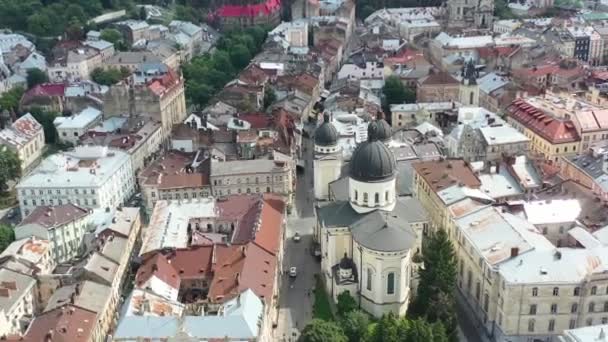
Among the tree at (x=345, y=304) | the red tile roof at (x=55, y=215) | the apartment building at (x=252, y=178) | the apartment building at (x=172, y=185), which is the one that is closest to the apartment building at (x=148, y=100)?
the apartment building at (x=172, y=185)

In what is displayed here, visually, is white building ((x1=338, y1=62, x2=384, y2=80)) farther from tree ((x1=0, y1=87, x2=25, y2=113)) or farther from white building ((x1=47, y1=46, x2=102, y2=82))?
tree ((x1=0, y1=87, x2=25, y2=113))

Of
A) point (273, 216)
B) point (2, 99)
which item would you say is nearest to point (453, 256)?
point (273, 216)

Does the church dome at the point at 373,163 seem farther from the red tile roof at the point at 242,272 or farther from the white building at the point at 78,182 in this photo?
the white building at the point at 78,182

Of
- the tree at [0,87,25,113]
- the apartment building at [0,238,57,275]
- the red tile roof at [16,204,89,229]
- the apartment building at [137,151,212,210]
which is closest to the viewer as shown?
the apartment building at [0,238,57,275]

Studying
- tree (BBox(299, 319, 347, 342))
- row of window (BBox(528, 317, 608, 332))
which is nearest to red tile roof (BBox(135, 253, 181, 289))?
tree (BBox(299, 319, 347, 342))

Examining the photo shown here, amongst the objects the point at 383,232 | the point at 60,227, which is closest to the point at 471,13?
the point at 383,232

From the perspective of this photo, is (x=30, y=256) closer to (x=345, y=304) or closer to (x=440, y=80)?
(x=345, y=304)
